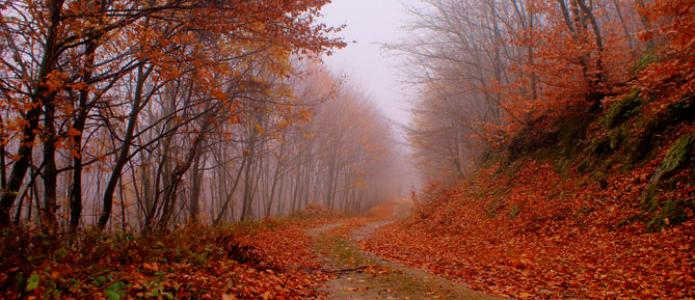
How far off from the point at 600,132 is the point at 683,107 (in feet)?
9.06

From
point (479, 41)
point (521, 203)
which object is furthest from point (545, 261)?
point (479, 41)

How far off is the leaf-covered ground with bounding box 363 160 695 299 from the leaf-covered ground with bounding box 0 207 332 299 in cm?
332

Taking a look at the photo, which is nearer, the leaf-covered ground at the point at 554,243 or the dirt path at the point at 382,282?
the dirt path at the point at 382,282

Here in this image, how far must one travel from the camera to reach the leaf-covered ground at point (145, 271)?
438 cm

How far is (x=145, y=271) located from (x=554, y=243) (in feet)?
28.2

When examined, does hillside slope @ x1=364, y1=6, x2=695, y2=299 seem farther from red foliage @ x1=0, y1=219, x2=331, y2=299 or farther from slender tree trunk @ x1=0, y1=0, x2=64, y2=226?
slender tree trunk @ x1=0, y1=0, x2=64, y2=226

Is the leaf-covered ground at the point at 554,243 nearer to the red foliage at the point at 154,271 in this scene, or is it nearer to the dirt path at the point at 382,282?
the dirt path at the point at 382,282

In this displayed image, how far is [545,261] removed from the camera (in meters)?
8.20

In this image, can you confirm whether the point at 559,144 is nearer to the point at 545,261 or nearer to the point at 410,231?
the point at 410,231

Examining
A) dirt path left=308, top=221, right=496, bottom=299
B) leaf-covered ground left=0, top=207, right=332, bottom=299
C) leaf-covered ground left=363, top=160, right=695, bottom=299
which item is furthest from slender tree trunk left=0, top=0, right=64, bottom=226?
leaf-covered ground left=363, top=160, right=695, bottom=299

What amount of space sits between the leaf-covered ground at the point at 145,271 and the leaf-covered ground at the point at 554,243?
3.32m

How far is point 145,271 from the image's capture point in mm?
5793

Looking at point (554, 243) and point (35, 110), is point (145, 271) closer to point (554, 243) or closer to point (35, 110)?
point (35, 110)

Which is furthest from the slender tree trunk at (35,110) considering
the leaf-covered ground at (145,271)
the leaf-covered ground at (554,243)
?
the leaf-covered ground at (554,243)
